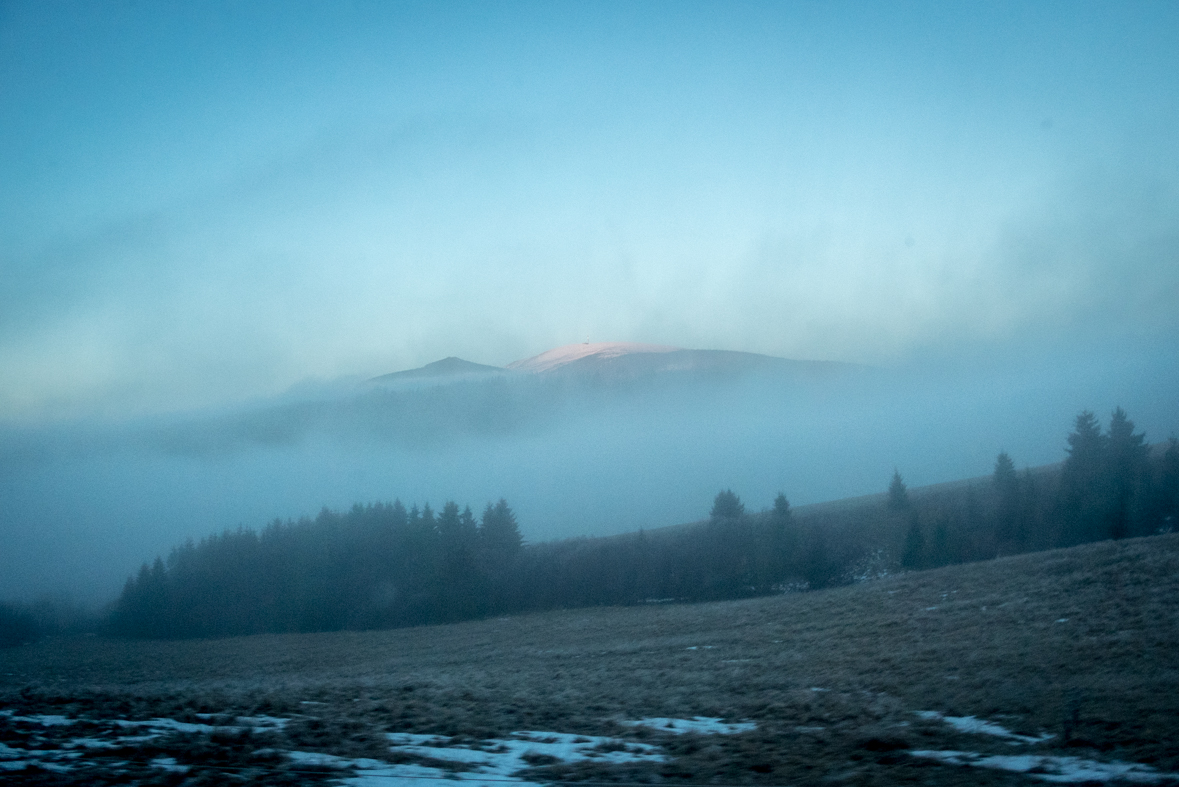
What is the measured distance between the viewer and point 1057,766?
788 centimetres

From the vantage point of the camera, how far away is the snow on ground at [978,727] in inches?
363

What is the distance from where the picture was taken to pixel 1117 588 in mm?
23000

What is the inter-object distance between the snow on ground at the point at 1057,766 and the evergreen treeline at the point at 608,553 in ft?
186

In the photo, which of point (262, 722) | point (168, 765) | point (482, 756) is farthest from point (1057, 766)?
point (262, 722)

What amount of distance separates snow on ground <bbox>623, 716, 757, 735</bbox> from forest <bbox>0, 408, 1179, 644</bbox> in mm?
54223

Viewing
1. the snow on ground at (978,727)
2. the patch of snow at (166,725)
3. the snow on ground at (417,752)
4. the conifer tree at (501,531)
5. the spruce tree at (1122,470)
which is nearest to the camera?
the snow on ground at (417,752)

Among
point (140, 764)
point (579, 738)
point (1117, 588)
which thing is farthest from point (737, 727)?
point (1117, 588)

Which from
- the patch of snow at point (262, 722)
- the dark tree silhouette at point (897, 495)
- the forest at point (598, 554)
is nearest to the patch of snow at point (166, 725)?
the patch of snow at point (262, 722)

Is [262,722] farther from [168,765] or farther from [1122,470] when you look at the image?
[1122,470]

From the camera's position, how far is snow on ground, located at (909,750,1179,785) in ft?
24.0

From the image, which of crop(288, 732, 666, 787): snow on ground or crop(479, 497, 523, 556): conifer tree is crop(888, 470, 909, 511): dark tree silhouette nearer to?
crop(479, 497, 523, 556): conifer tree

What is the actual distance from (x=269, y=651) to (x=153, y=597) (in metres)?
55.4

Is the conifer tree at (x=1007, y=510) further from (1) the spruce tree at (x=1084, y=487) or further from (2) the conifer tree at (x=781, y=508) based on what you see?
(2) the conifer tree at (x=781, y=508)

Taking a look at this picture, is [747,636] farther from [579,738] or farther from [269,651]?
[269,651]
